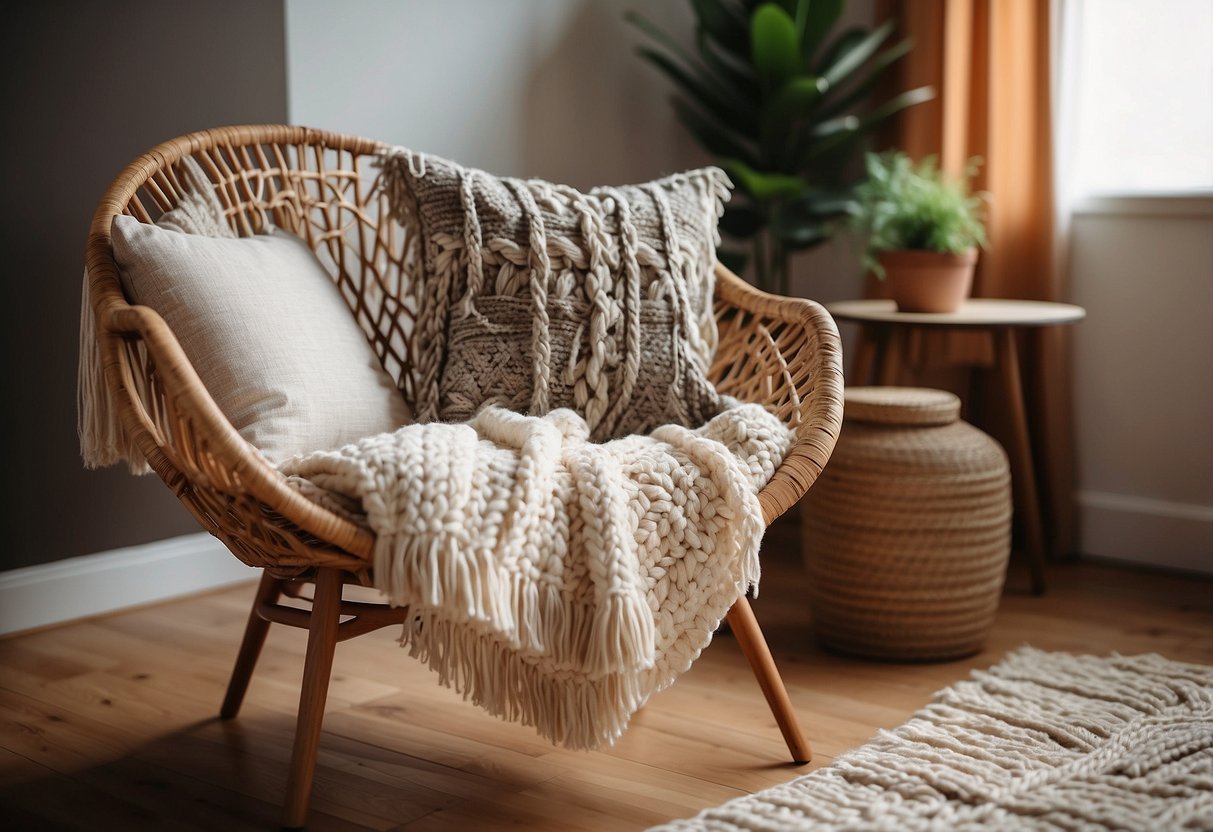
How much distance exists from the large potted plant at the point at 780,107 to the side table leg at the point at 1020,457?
47cm

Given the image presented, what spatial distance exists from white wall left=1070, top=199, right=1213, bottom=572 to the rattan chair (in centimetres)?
94

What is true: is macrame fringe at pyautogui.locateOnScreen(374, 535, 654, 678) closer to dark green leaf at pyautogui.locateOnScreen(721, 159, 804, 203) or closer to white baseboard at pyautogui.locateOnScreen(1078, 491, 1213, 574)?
dark green leaf at pyautogui.locateOnScreen(721, 159, 804, 203)

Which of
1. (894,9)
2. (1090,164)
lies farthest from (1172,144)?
(894,9)

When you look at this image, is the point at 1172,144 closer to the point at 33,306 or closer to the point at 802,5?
the point at 802,5

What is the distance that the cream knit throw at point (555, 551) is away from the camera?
49.7 inches

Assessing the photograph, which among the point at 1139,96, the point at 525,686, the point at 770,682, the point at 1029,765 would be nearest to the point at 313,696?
the point at 525,686

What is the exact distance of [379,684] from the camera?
6.11 ft

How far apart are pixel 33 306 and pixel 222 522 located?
0.88 metres

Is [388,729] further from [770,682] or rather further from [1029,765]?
[1029,765]

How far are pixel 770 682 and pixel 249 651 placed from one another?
72cm

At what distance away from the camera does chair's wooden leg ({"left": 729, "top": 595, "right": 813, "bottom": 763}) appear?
1.56 metres

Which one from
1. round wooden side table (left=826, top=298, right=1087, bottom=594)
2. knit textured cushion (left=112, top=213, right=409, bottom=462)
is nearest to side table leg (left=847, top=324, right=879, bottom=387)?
round wooden side table (left=826, top=298, right=1087, bottom=594)

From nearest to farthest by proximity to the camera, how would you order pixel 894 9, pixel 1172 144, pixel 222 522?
pixel 222 522
pixel 1172 144
pixel 894 9

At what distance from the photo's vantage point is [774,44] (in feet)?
8.07
